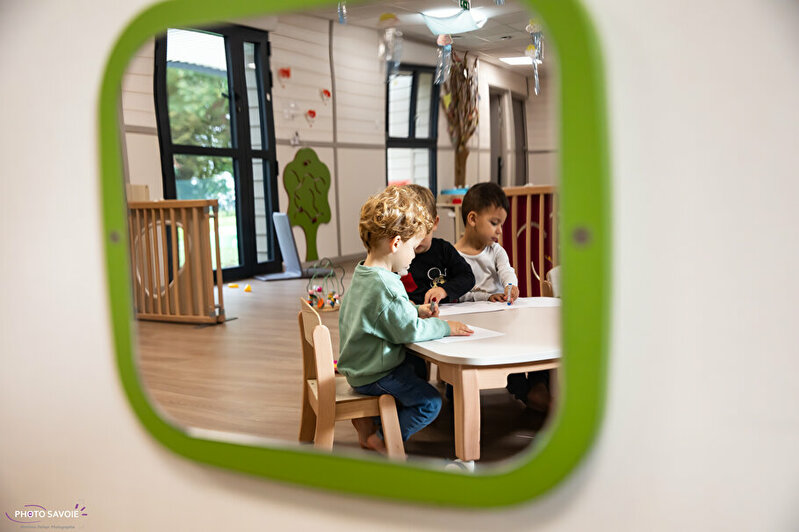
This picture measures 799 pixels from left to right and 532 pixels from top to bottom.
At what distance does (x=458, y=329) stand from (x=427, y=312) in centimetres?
6

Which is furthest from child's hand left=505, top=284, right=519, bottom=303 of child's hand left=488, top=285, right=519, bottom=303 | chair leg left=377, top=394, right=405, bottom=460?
chair leg left=377, top=394, right=405, bottom=460

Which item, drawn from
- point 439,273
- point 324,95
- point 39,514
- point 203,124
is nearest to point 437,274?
point 439,273

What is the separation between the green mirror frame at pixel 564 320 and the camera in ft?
2.15

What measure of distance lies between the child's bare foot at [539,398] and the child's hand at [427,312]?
263mm

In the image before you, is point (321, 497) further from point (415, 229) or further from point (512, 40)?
point (512, 40)

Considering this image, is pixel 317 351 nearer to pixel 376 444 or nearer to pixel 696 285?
pixel 376 444

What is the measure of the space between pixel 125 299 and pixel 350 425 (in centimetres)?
43

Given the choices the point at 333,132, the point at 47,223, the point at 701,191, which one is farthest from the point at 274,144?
the point at 701,191

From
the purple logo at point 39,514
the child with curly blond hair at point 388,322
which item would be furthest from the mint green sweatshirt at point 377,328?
the purple logo at point 39,514

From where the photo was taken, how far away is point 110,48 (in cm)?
96

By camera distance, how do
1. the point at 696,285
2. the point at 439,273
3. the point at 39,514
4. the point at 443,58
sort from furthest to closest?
1. the point at 39,514
2. the point at 439,273
3. the point at 443,58
4. the point at 696,285

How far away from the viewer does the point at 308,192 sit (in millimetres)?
918

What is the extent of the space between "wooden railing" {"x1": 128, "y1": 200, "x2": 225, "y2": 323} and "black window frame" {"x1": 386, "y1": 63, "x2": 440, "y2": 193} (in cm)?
33

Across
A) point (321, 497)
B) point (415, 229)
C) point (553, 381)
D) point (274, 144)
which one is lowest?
point (321, 497)
